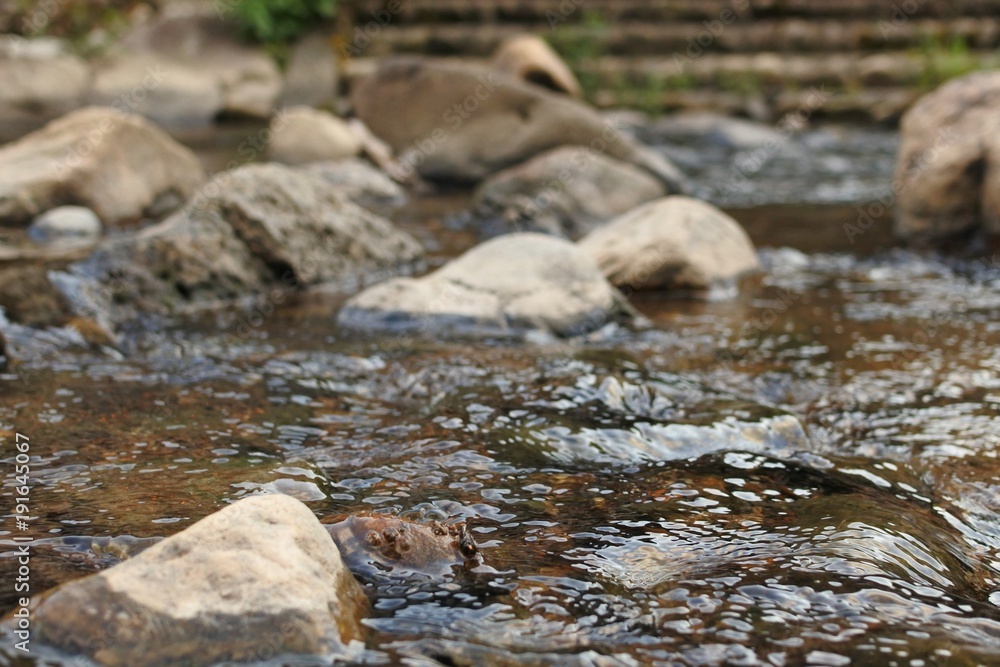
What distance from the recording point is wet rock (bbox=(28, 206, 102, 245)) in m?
6.39

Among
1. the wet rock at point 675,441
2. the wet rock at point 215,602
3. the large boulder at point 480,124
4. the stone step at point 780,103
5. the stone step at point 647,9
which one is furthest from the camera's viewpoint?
the stone step at point 647,9

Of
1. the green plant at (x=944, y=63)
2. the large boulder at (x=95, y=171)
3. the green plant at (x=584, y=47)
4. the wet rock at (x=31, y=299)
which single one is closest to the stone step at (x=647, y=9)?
the green plant at (x=584, y=47)

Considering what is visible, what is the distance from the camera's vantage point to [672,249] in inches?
229

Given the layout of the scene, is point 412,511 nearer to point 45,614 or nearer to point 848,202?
point 45,614

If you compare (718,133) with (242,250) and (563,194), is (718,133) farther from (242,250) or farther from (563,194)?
(242,250)

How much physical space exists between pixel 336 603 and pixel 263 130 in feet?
33.3

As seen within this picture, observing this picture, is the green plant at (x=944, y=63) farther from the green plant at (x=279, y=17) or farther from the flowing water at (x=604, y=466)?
the flowing water at (x=604, y=466)

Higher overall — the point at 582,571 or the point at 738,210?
the point at 738,210

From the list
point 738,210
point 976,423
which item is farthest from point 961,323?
point 738,210

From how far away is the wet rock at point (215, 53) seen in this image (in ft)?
42.5

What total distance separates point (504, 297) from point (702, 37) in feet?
34.6

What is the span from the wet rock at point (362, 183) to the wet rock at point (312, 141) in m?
0.42

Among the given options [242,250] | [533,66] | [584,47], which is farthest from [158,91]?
→ [242,250]

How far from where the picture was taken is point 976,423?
12.4 feet
